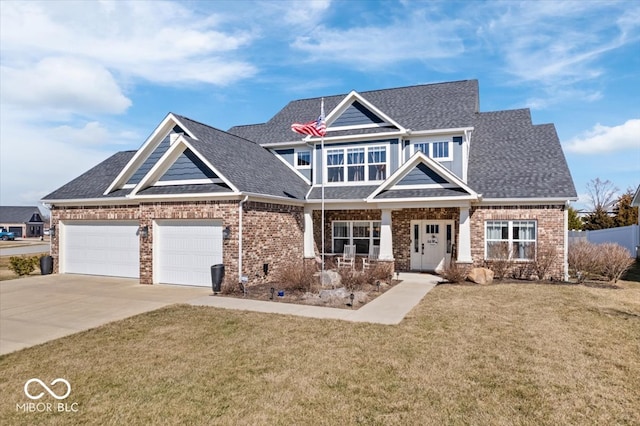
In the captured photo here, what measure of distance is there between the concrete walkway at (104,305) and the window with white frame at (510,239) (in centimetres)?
297

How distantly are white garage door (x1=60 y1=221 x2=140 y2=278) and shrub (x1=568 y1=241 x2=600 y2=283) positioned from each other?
Answer: 734 inches

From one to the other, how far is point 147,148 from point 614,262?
1952 centimetres

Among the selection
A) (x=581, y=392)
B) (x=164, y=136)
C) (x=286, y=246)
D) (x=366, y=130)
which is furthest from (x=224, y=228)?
(x=581, y=392)

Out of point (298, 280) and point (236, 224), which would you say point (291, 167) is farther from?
point (298, 280)

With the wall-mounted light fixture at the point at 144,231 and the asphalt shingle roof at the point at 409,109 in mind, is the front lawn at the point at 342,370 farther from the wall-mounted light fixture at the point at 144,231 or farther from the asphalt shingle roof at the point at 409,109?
the asphalt shingle roof at the point at 409,109

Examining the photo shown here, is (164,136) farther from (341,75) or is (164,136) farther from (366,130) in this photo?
(341,75)

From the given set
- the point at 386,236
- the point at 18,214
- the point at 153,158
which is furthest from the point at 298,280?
the point at 18,214

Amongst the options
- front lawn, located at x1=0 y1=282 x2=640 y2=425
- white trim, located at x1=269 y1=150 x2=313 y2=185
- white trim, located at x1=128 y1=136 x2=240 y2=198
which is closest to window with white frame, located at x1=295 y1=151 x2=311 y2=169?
white trim, located at x1=269 y1=150 x2=313 y2=185

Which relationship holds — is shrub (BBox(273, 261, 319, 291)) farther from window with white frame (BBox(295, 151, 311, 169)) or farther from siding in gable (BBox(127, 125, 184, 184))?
siding in gable (BBox(127, 125, 184, 184))

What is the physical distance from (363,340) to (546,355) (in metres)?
3.22

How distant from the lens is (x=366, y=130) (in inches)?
720

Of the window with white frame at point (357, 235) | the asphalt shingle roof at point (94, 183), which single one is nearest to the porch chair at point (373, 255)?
the window with white frame at point (357, 235)

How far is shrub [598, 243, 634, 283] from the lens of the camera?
15.0 meters

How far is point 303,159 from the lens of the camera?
65.6 ft
